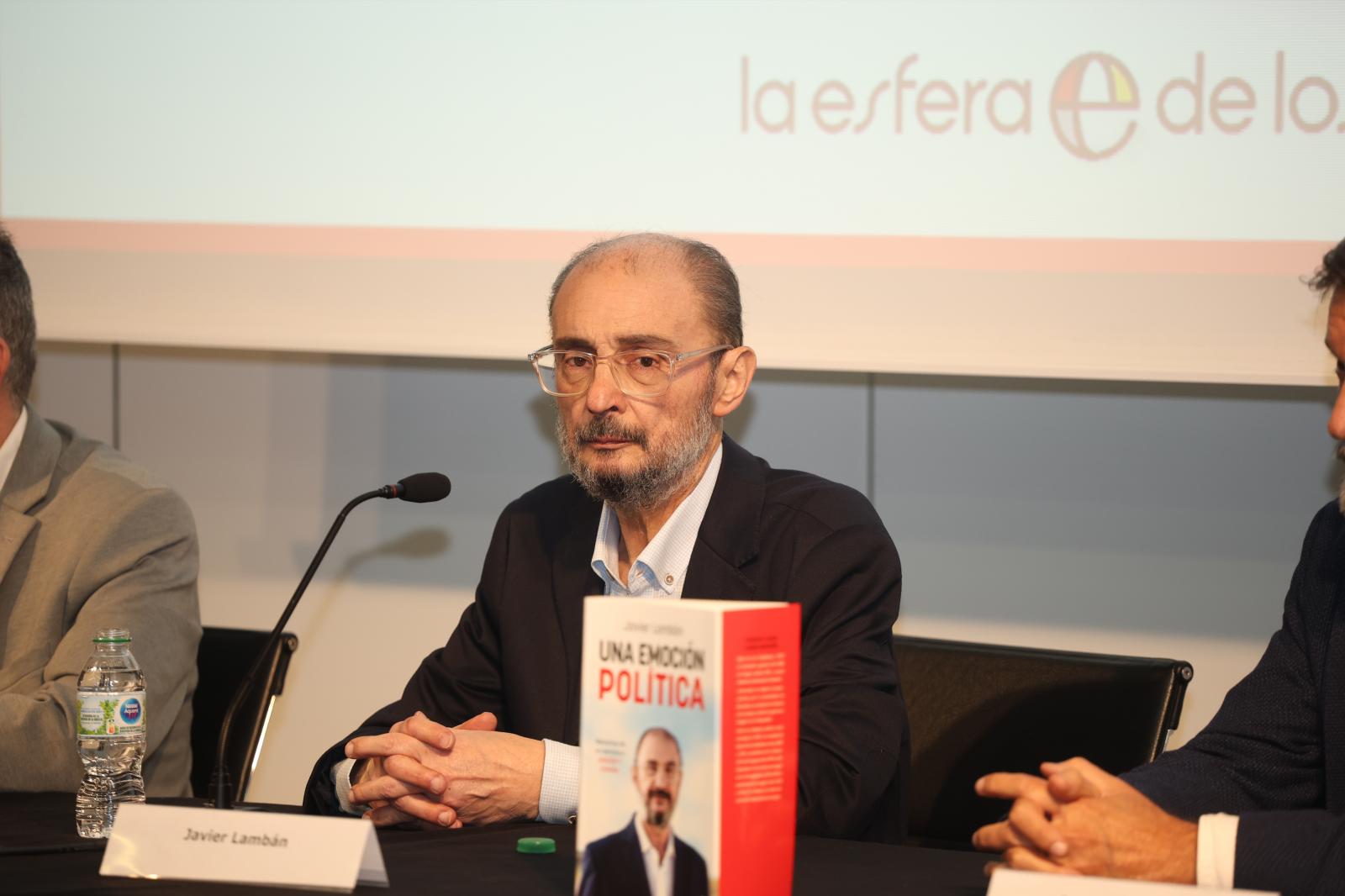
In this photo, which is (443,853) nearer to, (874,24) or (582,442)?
(582,442)

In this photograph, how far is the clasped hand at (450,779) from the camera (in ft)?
6.23

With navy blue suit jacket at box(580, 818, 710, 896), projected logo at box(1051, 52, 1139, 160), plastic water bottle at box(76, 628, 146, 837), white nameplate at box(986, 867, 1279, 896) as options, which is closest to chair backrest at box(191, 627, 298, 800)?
plastic water bottle at box(76, 628, 146, 837)

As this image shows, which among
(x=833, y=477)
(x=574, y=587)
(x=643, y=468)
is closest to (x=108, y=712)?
(x=574, y=587)

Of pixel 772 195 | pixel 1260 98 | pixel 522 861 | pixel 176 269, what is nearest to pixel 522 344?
pixel 772 195

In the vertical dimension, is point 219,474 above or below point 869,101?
below

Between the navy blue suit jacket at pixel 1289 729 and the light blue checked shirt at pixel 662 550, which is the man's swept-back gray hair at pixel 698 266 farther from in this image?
the navy blue suit jacket at pixel 1289 729

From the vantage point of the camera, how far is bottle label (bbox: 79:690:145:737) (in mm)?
1934

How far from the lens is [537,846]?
5.56ft

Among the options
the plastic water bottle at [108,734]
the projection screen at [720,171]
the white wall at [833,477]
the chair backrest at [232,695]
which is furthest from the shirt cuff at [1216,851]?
the white wall at [833,477]

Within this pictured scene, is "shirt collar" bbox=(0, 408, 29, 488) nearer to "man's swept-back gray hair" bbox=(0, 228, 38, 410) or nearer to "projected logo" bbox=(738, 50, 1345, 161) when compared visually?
"man's swept-back gray hair" bbox=(0, 228, 38, 410)

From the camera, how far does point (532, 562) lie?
2455mm

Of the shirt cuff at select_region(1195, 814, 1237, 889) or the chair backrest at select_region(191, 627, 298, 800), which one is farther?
the chair backrest at select_region(191, 627, 298, 800)

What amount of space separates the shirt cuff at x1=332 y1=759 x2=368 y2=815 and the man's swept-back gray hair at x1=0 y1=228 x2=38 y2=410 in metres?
1.15

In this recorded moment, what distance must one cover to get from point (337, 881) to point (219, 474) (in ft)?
8.73
